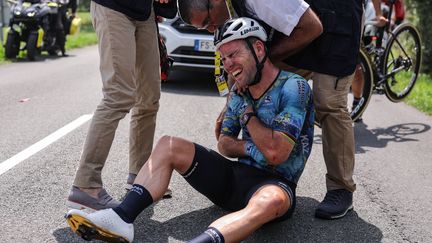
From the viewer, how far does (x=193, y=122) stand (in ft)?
22.0

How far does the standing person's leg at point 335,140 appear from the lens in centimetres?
383

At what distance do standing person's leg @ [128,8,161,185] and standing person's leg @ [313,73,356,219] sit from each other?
1.05m

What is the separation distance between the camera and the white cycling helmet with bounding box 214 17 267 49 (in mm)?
3326

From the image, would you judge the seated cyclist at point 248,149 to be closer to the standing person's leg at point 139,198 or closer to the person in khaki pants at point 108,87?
the standing person's leg at point 139,198

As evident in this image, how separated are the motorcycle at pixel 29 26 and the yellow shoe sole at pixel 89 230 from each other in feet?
31.9

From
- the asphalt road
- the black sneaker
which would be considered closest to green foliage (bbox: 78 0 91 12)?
the asphalt road

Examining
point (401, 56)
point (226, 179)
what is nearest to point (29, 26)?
point (401, 56)

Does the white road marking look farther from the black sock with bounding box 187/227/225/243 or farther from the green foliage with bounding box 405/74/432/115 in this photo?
the green foliage with bounding box 405/74/432/115

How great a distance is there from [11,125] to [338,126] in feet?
12.1

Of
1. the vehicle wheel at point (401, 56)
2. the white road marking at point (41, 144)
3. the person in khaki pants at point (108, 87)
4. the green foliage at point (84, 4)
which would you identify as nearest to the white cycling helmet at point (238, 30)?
the person in khaki pants at point (108, 87)

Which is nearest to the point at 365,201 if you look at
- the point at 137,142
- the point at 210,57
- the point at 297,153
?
the point at 297,153

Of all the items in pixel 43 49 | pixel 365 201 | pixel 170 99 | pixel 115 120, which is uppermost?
pixel 115 120

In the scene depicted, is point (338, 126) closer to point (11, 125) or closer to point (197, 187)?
point (197, 187)

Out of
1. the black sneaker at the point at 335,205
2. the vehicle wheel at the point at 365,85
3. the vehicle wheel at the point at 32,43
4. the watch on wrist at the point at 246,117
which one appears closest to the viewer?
the watch on wrist at the point at 246,117
